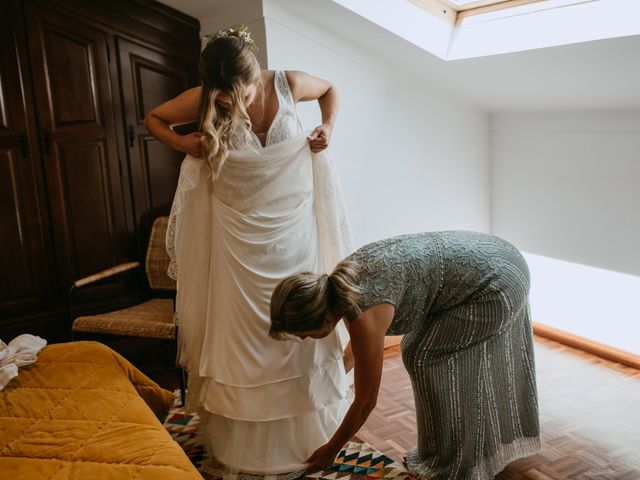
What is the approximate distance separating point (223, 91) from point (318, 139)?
0.41m

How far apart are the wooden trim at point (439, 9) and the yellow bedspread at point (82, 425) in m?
2.09

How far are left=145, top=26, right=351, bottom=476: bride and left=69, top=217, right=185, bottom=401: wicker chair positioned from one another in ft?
Result: 1.26

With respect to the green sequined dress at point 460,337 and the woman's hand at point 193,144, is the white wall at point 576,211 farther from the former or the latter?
the woman's hand at point 193,144

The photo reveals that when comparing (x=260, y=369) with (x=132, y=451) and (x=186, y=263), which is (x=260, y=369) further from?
(x=132, y=451)

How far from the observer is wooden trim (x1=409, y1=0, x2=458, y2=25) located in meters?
2.97

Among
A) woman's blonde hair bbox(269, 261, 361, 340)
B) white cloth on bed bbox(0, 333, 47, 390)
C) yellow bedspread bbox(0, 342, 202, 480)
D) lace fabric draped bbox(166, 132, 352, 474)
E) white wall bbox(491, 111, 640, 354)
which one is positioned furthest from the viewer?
white wall bbox(491, 111, 640, 354)

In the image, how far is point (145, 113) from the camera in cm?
322

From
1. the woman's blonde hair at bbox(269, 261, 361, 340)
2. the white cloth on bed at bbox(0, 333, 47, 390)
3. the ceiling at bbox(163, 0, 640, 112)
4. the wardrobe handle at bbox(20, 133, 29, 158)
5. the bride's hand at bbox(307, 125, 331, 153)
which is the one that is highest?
the ceiling at bbox(163, 0, 640, 112)

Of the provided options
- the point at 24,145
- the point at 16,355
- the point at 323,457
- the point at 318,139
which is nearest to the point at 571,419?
the point at 323,457

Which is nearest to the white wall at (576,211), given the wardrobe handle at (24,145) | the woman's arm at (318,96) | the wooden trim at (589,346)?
the wooden trim at (589,346)

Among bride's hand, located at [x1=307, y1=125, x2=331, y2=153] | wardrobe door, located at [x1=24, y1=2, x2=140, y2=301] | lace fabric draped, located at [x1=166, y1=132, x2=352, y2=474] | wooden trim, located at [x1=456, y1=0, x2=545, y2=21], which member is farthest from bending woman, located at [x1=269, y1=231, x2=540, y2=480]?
wardrobe door, located at [x1=24, y1=2, x2=140, y2=301]

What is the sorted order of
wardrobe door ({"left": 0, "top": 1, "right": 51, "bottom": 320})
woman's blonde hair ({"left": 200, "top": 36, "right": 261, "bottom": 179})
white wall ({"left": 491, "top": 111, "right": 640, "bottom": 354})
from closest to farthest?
woman's blonde hair ({"left": 200, "top": 36, "right": 261, "bottom": 179}), wardrobe door ({"left": 0, "top": 1, "right": 51, "bottom": 320}), white wall ({"left": 491, "top": 111, "right": 640, "bottom": 354})

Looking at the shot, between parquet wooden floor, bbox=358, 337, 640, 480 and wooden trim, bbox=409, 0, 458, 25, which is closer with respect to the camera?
parquet wooden floor, bbox=358, 337, 640, 480

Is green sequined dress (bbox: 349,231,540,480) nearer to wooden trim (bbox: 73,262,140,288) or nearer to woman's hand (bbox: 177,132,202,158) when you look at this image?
woman's hand (bbox: 177,132,202,158)
